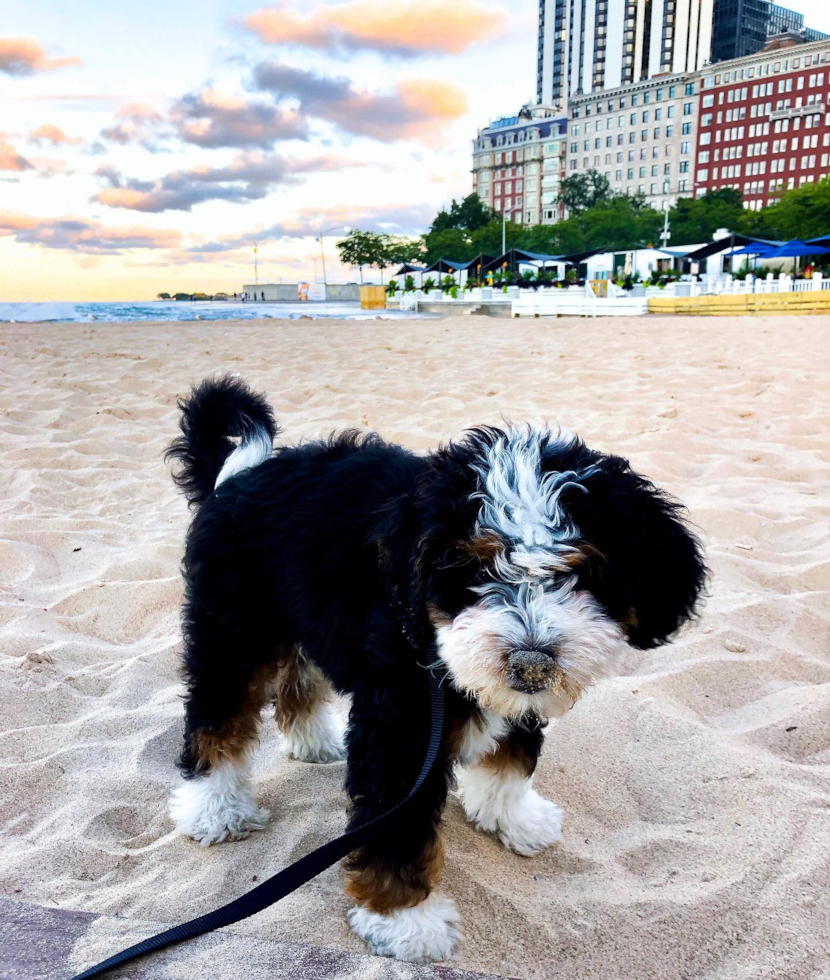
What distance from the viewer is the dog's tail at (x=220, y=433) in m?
2.70

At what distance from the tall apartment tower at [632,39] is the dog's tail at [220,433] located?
5566 inches

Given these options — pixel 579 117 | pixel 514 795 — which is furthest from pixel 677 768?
pixel 579 117

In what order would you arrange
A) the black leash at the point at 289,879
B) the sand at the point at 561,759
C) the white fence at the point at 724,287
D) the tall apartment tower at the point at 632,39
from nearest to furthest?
the black leash at the point at 289,879
the sand at the point at 561,759
the white fence at the point at 724,287
the tall apartment tower at the point at 632,39

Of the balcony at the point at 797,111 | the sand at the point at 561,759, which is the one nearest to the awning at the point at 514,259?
the sand at the point at 561,759

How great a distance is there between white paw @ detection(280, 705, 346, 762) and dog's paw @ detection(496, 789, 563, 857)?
76 centimetres

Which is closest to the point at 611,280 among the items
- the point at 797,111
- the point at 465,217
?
the point at 465,217

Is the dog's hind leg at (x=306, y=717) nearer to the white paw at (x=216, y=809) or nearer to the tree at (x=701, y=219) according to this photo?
the white paw at (x=216, y=809)

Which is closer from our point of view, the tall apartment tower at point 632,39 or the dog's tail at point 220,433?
the dog's tail at point 220,433

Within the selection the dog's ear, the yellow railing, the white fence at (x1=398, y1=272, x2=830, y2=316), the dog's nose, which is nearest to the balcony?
the white fence at (x1=398, y1=272, x2=830, y2=316)

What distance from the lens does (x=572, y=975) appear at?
6.50 ft

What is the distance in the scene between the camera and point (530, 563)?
1707 millimetres

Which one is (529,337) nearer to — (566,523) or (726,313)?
(726,313)

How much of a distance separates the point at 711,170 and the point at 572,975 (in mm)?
128600

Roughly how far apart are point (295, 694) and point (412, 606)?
133 centimetres
